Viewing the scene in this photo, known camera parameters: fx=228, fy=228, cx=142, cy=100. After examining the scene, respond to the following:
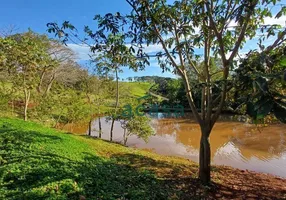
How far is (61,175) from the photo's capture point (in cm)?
346

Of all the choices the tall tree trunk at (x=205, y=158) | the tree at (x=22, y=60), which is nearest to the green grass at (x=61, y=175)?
the tall tree trunk at (x=205, y=158)

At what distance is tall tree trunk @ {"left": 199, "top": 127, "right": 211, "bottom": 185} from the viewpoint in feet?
14.2

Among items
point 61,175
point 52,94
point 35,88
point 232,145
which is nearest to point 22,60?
point 52,94

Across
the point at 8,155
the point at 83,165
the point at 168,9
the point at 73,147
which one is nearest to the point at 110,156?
the point at 73,147

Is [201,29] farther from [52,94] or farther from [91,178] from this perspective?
[52,94]

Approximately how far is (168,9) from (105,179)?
3101 millimetres

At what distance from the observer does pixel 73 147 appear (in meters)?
5.60

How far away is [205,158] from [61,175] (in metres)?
2.60

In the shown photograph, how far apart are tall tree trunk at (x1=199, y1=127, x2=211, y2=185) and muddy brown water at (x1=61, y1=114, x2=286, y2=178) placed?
4489mm

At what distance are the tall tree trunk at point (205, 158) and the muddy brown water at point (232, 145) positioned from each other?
449cm

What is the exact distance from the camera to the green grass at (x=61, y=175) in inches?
118

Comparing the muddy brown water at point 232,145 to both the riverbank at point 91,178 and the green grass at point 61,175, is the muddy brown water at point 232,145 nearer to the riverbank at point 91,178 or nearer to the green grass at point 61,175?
the riverbank at point 91,178

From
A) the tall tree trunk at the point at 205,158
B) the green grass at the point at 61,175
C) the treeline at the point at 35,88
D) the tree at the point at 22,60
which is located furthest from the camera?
the treeline at the point at 35,88

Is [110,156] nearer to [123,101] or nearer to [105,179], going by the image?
[105,179]
